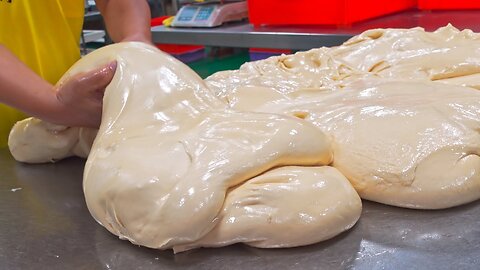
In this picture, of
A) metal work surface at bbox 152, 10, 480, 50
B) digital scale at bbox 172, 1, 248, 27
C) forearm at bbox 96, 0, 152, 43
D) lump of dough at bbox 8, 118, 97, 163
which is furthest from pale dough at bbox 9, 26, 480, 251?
digital scale at bbox 172, 1, 248, 27

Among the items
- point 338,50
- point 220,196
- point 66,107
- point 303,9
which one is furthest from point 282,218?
point 303,9

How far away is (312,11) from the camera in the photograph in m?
2.38

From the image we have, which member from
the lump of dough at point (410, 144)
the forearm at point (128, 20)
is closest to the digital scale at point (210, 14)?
the forearm at point (128, 20)

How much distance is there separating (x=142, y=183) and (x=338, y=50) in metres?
0.84

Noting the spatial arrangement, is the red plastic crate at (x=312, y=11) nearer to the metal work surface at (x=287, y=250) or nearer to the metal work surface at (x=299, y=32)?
the metal work surface at (x=299, y=32)

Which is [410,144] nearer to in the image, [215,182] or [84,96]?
[215,182]

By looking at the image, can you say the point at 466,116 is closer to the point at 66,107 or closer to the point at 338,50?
the point at 338,50

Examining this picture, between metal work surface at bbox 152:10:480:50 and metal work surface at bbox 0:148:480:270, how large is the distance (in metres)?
1.24

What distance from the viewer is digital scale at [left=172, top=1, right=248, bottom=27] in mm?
2729

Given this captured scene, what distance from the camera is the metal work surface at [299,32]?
7.30 feet

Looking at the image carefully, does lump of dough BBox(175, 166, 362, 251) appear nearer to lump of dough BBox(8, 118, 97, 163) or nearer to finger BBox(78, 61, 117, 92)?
finger BBox(78, 61, 117, 92)

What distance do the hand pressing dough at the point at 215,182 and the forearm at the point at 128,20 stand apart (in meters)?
0.76

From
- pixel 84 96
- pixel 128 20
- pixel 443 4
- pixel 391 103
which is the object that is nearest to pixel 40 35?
pixel 128 20

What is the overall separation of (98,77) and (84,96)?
0.07 metres
